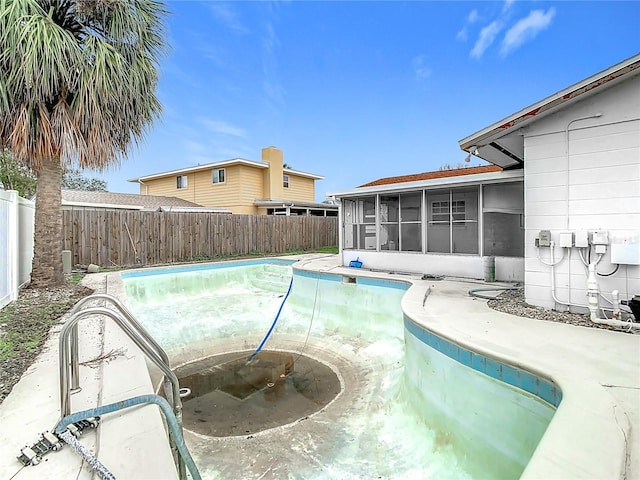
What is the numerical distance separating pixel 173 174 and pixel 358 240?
1625cm

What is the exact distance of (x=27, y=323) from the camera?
16.4 ft

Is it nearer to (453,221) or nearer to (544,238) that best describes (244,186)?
(453,221)

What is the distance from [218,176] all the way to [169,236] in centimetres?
833

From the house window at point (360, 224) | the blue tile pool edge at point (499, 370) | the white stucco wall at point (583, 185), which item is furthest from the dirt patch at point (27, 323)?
the house window at point (360, 224)

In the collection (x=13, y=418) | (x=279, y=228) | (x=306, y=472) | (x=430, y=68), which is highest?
(x=430, y=68)

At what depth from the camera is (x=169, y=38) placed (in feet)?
28.5

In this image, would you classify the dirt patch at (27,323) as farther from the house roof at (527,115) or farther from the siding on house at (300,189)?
the siding on house at (300,189)

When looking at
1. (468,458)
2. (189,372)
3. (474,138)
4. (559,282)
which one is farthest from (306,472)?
(474,138)

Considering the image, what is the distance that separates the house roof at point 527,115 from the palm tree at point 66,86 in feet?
23.0

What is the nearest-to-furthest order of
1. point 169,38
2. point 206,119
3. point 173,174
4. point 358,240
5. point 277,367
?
point 277,367
point 169,38
point 358,240
point 173,174
point 206,119

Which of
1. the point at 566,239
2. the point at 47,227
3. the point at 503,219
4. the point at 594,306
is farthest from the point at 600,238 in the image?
the point at 47,227

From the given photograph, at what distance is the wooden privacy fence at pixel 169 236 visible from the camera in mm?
11961

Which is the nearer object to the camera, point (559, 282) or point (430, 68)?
point (559, 282)

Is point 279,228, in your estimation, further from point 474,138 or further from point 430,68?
point 474,138
